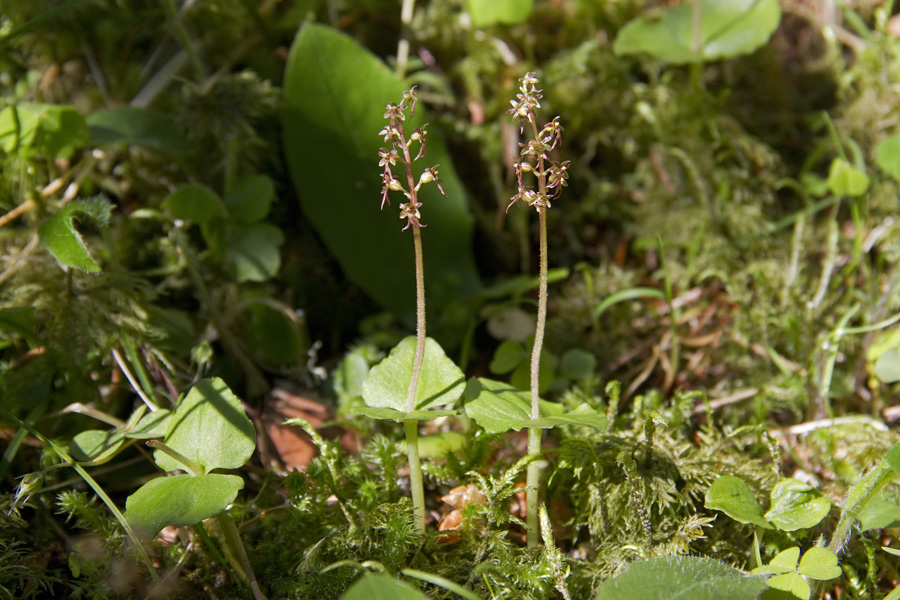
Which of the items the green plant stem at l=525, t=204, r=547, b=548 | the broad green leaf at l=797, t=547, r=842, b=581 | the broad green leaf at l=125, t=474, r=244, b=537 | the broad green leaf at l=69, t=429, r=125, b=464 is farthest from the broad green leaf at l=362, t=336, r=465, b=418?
the broad green leaf at l=797, t=547, r=842, b=581

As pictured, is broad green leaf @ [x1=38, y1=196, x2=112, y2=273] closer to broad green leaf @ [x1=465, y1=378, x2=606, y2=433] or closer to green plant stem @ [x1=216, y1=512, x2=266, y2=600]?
green plant stem @ [x1=216, y1=512, x2=266, y2=600]

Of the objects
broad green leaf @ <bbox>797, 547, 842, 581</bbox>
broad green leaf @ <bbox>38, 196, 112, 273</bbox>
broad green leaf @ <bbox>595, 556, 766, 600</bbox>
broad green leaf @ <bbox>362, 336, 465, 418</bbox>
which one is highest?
broad green leaf @ <bbox>38, 196, 112, 273</bbox>

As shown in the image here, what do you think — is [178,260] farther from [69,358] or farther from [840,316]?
[840,316]

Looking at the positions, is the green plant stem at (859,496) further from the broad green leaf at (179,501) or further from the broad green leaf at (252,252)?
the broad green leaf at (252,252)

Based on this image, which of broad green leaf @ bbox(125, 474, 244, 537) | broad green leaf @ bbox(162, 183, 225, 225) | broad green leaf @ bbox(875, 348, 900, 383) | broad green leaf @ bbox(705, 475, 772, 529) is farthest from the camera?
broad green leaf @ bbox(162, 183, 225, 225)

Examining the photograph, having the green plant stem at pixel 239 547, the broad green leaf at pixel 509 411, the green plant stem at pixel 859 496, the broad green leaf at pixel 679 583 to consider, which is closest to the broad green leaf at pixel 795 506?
the green plant stem at pixel 859 496

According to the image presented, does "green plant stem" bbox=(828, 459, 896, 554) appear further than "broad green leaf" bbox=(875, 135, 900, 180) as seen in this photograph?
No

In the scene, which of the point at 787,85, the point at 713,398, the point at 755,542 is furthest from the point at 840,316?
the point at 787,85
